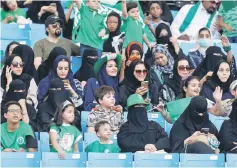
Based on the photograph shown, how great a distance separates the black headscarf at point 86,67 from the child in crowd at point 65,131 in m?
1.91

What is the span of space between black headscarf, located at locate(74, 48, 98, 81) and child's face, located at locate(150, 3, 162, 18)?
1.96m

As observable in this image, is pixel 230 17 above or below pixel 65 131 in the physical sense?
above

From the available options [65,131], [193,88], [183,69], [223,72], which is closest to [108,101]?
[65,131]

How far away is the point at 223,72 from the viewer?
16.0m

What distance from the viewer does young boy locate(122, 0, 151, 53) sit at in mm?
17422

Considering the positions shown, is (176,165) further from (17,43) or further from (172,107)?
(17,43)

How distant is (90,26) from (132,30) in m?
0.59

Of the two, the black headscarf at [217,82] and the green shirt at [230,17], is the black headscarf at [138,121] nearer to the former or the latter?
the black headscarf at [217,82]

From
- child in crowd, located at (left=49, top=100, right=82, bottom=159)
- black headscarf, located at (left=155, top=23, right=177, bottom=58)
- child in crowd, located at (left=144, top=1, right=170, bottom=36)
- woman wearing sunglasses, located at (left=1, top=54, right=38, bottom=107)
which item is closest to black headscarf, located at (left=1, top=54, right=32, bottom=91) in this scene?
woman wearing sunglasses, located at (left=1, top=54, right=38, bottom=107)

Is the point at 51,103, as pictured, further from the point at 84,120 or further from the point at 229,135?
the point at 229,135

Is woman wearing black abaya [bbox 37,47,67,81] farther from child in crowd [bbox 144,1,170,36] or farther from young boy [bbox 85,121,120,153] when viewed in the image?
child in crowd [bbox 144,1,170,36]

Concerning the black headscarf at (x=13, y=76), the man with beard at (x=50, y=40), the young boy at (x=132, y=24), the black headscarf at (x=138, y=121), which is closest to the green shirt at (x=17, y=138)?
the black headscarf at (x=138, y=121)

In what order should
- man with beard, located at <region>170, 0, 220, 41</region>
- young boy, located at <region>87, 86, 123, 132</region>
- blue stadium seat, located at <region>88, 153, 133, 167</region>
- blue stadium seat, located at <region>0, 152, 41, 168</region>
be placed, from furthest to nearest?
man with beard, located at <region>170, 0, 220, 41</region> < young boy, located at <region>87, 86, 123, 132</region> < blue stadium seat, located at <region>88, 153, 133, 167</region> < blue stadium seat, located at <region>0, 152, 41, 168</region>

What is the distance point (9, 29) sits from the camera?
57.0 ft
